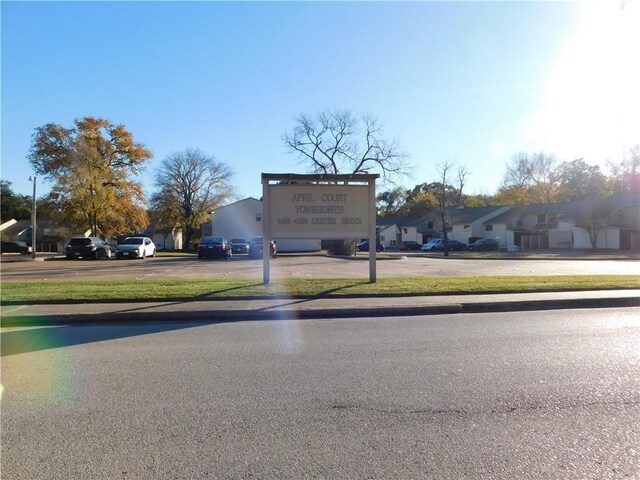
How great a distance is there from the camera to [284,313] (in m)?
10.7

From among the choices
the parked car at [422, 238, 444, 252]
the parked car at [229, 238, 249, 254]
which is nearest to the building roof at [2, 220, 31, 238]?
the parked car at [229, 238, 249, 254]

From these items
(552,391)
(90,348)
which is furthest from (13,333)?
(552,391)

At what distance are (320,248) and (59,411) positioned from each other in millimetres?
48702

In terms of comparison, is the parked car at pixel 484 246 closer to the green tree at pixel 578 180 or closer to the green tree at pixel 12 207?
the green tree at pixel 578 180

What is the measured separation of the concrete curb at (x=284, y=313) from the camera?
9.97 metres

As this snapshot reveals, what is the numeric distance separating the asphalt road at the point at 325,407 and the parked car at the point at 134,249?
95.8ft

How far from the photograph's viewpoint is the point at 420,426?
14.2ft

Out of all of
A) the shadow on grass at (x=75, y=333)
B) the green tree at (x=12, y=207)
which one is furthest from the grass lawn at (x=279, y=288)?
the green tree at (x=12, y=207)

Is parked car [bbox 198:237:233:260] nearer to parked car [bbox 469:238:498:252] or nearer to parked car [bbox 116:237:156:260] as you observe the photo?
parked car [bbox 116:237:156:260]

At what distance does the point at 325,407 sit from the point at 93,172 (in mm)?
47148

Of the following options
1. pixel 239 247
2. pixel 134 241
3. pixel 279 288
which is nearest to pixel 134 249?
pixel 134 241

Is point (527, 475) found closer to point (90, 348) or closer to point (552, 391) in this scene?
point (552, 391)

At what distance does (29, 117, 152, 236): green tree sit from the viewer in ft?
148

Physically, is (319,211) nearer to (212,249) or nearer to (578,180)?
(212,249)
